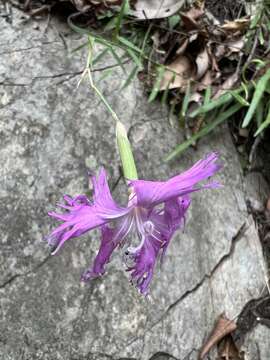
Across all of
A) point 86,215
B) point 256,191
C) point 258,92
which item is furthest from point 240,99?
point 86,215

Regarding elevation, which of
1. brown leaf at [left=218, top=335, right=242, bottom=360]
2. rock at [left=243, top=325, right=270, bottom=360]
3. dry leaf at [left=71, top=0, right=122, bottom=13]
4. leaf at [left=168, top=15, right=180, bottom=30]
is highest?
dry leaf at [left=71, top=0, right=122, bottom=13]

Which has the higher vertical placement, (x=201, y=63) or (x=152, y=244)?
(x=152, y=244)

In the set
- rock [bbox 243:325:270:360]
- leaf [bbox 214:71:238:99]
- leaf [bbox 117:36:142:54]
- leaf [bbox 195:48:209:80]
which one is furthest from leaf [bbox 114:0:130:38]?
rock [bbox 243:325:270:360]

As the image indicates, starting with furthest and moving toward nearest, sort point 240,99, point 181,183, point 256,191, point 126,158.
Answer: point 256,191, point 240,99, point 126,158, point 181,183

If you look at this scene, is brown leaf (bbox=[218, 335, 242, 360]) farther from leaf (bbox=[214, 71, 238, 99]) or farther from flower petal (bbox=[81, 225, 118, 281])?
leaf (bbox=[214, 71, 238, 99])

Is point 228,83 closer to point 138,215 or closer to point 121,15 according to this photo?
point 121,15

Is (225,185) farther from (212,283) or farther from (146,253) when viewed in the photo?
(146,253)
